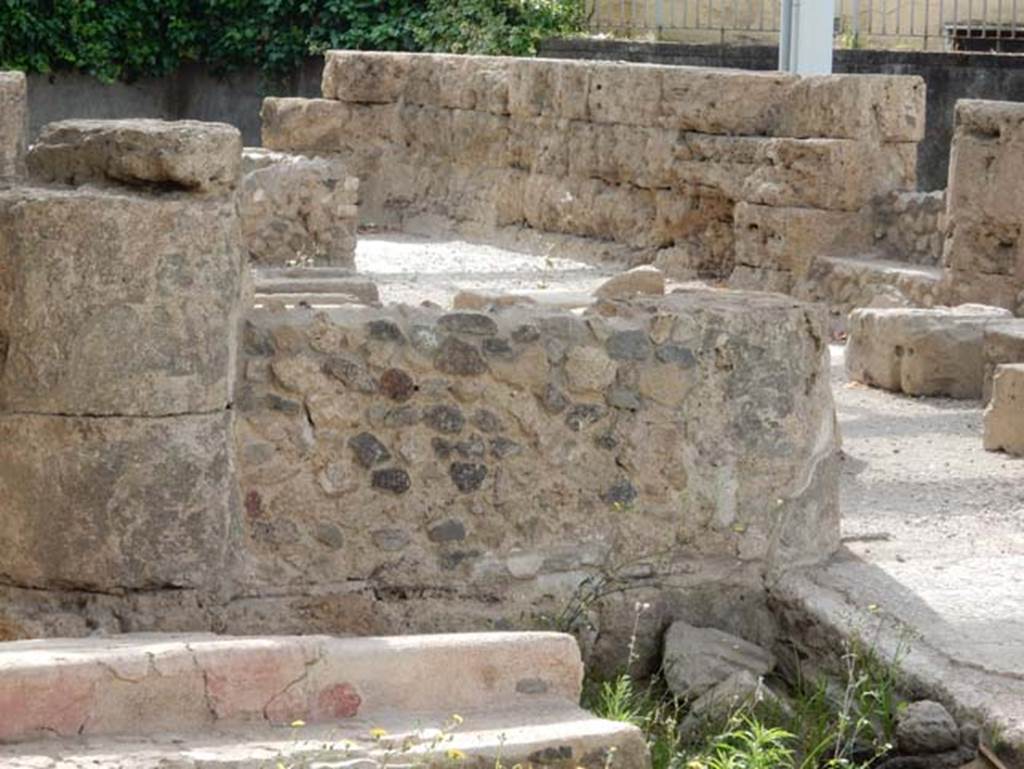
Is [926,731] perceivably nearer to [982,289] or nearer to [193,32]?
[982,289]

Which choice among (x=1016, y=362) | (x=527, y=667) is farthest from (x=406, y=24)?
(x=527, y=667)

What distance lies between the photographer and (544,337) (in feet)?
19.5

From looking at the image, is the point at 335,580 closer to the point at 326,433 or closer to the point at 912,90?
the point at 326,433

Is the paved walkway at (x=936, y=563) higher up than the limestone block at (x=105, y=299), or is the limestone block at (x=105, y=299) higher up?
the limestone block at (x=105, y=299)

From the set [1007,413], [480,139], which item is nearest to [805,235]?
[480,139]

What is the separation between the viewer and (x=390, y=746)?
4328mm

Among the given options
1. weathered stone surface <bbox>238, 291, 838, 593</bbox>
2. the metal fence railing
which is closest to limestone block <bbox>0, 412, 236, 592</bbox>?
weathered stone surface <bbox>238, 291, 838, 593</bbox>

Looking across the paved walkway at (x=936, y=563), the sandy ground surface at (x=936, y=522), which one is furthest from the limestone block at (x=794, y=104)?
the paved walkway at (x=936, y=563)

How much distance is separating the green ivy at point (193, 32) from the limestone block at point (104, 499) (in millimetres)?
13949

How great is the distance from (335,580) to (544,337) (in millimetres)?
899

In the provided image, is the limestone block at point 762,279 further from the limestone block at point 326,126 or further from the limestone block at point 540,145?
the limestone block at point 326,126

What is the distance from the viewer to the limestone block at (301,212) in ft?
40.9

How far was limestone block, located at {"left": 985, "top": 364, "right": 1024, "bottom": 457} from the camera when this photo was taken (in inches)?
322

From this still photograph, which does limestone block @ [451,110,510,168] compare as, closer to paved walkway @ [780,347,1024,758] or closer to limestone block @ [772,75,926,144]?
limestone block @ [772,75,926,144]
